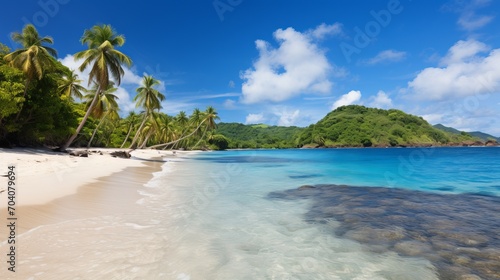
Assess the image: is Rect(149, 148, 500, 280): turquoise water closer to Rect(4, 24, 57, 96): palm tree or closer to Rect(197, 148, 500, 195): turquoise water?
Rect(197, 148, 500, 195): turquoise water

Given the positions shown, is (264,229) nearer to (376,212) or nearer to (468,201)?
(376,212)

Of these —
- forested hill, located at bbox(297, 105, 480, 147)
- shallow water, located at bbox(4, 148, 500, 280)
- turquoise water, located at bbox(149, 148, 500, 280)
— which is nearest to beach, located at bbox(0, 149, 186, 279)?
shallow water, located at bbox(4, 148, 500, 280)

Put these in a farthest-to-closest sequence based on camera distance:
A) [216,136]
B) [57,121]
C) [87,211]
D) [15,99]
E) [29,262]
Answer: [216,136] < [57,121] < [15,99] < [87,211] < [29,262]

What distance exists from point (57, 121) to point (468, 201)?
108 feet

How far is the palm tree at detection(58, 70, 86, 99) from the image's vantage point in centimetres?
3790

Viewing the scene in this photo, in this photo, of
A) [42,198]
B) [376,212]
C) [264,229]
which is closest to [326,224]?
[264,229]

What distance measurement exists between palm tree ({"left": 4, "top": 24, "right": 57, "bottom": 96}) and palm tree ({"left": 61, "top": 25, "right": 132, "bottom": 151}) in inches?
129

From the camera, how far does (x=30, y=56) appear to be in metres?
23.0

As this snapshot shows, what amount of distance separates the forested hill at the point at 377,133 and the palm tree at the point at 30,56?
14091 cm

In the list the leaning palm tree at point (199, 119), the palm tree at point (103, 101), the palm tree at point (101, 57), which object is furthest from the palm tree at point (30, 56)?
the leaning palm tree at point (199, 119)

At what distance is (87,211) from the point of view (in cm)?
782

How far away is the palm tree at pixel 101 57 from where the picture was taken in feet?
89.5

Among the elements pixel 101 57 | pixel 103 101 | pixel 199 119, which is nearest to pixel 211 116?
pixel 199 119

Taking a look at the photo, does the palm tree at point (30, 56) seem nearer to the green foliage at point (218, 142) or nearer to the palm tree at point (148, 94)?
the palm tree at point (148, 94)
